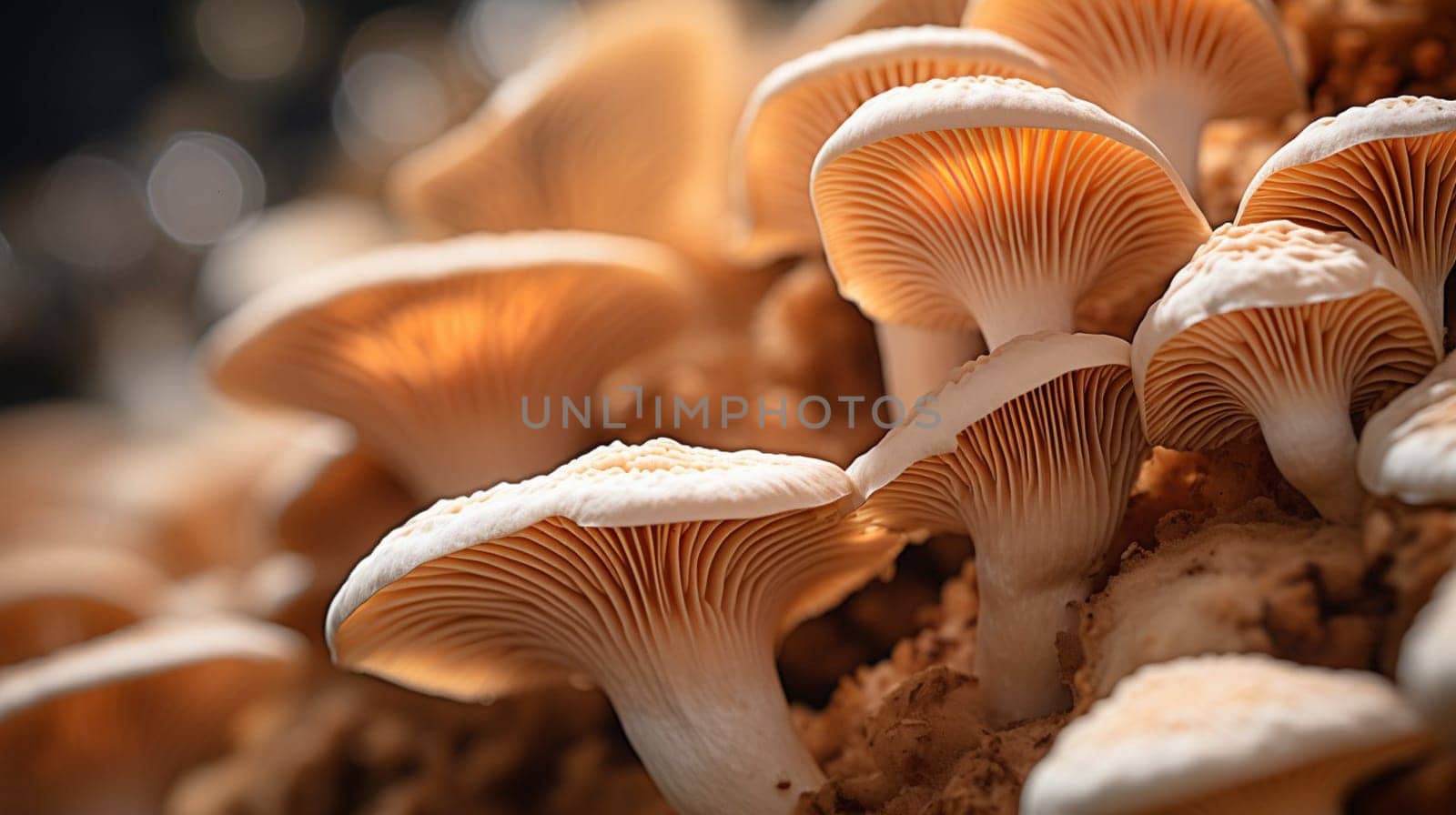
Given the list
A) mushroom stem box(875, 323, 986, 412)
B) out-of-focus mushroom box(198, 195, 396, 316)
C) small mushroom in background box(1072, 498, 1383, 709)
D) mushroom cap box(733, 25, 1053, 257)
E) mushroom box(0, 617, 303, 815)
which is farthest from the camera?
out-of-focus mushroom box(198, 195, 396, 316)

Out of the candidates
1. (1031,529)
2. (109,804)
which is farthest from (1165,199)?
(109,804)

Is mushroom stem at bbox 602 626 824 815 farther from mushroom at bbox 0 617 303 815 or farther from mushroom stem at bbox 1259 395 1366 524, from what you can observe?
mushroom at bbox 0 617 303 815

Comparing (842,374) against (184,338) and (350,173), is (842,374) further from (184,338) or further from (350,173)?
(184,338)

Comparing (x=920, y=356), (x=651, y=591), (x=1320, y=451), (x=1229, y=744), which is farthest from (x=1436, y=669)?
(x=920, y=356)

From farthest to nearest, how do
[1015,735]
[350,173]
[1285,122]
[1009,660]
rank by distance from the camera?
[350,173] → [1285,122] → [1009,660] → [1015,735]

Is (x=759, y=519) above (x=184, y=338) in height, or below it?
below

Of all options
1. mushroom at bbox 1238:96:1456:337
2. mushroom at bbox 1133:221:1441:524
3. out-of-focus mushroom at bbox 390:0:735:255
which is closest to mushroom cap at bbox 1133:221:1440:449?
mushroom at bbox 1133:221:1441:524

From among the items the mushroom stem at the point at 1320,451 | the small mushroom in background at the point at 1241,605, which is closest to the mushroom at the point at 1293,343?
the mushroom stem at the point at 1320,451
